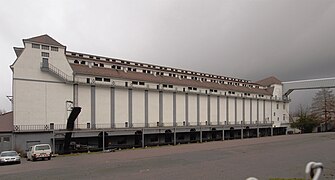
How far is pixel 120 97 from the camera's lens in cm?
4197

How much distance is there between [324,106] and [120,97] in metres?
59.4

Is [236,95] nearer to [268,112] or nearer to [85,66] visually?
[268,112]

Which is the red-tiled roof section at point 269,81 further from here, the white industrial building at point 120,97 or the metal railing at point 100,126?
the metal railing at point 100,126

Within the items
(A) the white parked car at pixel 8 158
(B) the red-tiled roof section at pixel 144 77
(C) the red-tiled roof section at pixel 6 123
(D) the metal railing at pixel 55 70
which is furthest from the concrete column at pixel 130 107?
(A) the white parked car at pixel 8 158

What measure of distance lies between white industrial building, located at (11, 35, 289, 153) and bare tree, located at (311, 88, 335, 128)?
19413 millimetres

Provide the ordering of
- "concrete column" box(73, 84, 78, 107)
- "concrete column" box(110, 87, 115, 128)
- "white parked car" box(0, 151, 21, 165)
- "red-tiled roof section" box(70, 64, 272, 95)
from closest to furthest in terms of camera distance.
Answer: "white parked car" box(0, 151, 21, 165), "concrete column" box(73, 84, 78, 107), "red-tiled roof section" box(70, 64, 272, 95), "concrete column" box(110, 87, 115, 128)

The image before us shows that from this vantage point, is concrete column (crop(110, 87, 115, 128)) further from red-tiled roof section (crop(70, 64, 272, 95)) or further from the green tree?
the green tree

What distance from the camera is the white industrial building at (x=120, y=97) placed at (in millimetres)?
33531

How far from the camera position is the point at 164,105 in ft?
157

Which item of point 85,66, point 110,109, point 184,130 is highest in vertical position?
point 85,66

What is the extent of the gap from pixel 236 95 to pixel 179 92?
1715 cm

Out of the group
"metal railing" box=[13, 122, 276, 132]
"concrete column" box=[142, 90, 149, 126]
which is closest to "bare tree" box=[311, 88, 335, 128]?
"metal railing" box=[13, 122, 276, 132]

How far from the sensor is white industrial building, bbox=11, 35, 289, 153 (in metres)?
33.5

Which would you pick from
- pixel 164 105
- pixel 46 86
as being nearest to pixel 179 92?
pixel 164 105
